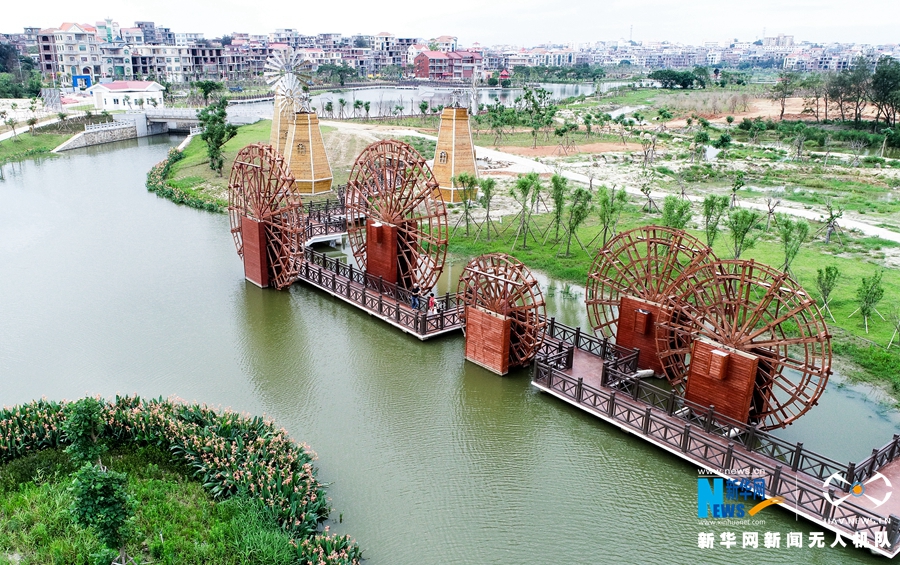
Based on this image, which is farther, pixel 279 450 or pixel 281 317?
pixel 281 317

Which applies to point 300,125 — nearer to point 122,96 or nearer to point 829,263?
point 829,263

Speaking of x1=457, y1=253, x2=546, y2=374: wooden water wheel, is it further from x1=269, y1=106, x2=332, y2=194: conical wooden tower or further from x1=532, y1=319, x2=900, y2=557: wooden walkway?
x1=269, y1=106, x2=332, y2=194: conical wooden tower

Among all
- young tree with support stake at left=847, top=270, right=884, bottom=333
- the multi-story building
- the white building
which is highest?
the multi-story building

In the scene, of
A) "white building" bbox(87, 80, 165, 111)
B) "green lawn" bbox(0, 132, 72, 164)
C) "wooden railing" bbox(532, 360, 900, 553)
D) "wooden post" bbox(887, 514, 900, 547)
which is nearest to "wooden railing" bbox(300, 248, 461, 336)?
"wooden railing" bbox(532, 360, 900, 553)

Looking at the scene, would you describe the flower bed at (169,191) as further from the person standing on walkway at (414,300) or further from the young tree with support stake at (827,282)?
the young tree with support stake at (827,282)

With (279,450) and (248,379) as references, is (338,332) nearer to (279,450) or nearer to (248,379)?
(248,379)

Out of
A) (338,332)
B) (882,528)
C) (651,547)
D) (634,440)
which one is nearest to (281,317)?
(338,332)
